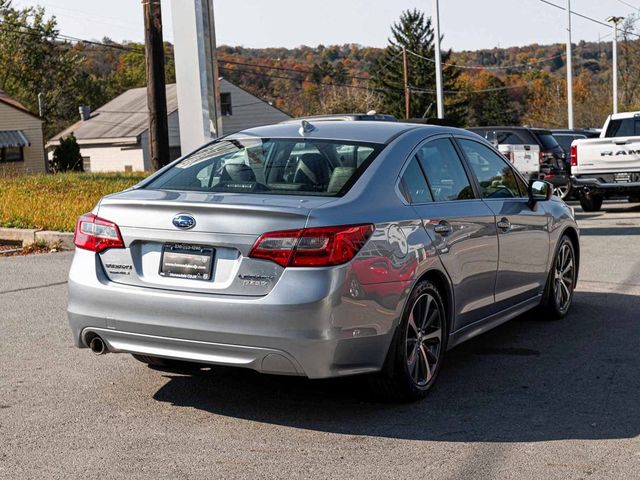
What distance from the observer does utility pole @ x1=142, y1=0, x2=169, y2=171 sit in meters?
16.6

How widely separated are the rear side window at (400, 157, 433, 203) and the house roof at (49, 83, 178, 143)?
62.9 meters

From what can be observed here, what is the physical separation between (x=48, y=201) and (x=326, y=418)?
12.7m

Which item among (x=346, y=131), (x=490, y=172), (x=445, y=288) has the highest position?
(x=346, y=131)

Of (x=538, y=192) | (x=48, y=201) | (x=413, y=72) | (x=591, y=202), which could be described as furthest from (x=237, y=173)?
(x=413, y=72)

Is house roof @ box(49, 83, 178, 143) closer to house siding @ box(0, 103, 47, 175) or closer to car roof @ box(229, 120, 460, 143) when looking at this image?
house siding @ box(0, 103, 47, 175)

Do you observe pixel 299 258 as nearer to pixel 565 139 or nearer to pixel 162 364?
pixel 162 364

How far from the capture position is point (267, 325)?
198 inches

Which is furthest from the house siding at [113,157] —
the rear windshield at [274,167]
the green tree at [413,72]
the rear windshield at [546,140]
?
the rear windshield at [274,167]

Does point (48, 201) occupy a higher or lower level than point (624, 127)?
lower

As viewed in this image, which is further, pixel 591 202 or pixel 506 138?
pixel 506 138

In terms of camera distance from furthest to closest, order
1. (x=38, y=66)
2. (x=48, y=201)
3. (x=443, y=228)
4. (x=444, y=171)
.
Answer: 1. (x=38, y=66)
2. (x=48, y=201)
3. (x=444, y=171)
4. (x=443, y=228)

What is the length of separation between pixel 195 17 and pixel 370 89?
80.8 meters

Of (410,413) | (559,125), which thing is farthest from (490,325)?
(559,125)

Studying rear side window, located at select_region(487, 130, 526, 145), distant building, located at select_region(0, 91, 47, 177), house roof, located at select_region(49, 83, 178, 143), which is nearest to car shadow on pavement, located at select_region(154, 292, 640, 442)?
rear side window, located at select_region(487, 130, 526, 145)
